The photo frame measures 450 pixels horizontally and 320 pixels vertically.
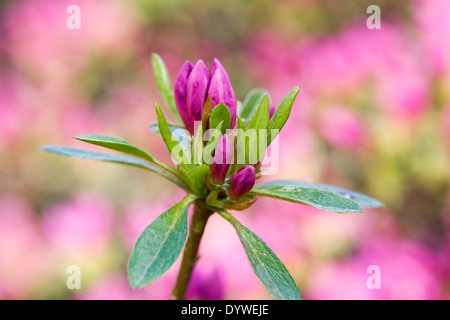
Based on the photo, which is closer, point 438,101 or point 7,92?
point 438,101

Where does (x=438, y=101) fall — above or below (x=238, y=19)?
below

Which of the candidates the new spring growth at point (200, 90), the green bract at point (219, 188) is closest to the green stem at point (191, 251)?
the green bract at point (219, 188)

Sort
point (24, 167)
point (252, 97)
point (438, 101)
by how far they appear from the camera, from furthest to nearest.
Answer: point (24, 167) → point (438, 101) → point (252, 97)

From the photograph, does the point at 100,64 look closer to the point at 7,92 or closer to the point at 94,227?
the point at 7,92

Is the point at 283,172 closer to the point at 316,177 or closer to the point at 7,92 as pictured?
the point at 316,177

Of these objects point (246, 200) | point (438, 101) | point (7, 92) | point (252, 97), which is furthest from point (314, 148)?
point (7, 92)

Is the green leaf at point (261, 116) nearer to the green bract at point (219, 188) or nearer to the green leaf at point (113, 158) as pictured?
the green bract at point (219, 188)

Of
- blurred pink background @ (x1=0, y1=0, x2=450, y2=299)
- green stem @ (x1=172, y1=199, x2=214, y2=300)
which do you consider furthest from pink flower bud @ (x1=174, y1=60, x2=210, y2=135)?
blurred pink background @ (x1=0, y1=0, x2=450, y2=299)

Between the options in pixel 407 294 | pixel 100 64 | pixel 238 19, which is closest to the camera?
pixel 407 294
